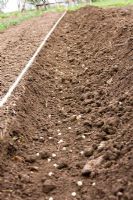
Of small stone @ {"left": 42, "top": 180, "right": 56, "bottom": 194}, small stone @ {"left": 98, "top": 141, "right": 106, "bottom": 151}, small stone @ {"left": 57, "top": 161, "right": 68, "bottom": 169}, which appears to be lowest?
small stone @ {"left": 42, "top": 180, "right": 56, "bottom": 194}

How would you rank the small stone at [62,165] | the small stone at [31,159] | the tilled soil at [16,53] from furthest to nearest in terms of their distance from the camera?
the tilled soil at [16,53]
the small stone at [31,159]
the small stone at [62,165]

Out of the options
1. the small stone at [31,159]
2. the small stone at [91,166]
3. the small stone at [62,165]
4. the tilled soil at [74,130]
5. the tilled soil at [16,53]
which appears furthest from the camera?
the tilled soil at [16,53]

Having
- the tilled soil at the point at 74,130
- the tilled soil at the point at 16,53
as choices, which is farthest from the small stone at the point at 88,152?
the tilled soil at the point at 16,53

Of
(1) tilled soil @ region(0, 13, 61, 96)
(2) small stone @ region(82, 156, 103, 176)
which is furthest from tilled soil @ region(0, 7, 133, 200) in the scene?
(1) tilled soil @ region(0, 13, 61, 96)

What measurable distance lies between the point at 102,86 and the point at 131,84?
76cm

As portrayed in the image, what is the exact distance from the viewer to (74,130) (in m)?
4.55

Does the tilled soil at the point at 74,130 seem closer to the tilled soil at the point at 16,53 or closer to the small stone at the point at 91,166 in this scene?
the small stone at the point at 91,166

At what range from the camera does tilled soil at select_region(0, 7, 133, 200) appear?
3332mm

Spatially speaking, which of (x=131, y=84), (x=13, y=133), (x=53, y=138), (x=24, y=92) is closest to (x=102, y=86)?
(x=131, y=84)

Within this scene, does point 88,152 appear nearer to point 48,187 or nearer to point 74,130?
point 48,187

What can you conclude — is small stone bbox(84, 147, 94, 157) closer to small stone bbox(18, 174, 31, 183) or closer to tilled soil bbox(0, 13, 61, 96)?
small stone bbox(18, 174, 31, 183)

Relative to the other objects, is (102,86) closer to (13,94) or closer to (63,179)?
(13,94)

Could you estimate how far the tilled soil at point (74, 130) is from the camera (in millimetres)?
3332

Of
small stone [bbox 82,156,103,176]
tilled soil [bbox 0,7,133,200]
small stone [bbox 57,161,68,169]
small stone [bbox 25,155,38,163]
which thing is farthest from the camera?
small stone [bbox 25,155,38,163]
